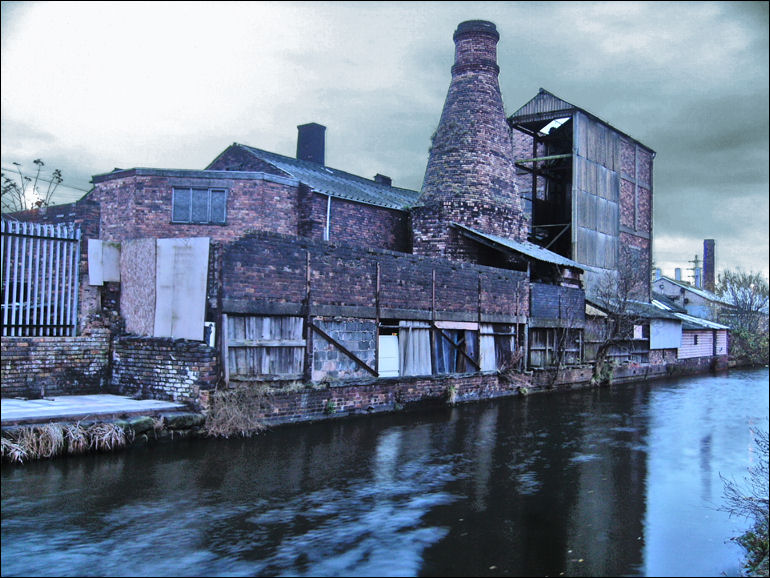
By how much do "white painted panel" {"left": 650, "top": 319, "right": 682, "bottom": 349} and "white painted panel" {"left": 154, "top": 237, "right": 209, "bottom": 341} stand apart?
22.2 metres

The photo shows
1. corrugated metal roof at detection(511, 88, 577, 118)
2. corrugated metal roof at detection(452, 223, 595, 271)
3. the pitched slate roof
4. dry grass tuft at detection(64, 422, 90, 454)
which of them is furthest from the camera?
corrugated metal roof at detection(511, 88, 577, 118)

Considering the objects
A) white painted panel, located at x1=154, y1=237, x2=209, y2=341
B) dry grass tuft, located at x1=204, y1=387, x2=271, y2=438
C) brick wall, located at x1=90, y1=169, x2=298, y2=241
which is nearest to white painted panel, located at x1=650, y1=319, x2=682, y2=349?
brick wall, located at x1=90, y1=169, x2=298, y2=241

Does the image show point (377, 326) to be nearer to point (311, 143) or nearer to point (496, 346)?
point (496, 346)

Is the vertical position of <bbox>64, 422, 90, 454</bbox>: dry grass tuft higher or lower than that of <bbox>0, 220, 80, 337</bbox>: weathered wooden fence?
lower

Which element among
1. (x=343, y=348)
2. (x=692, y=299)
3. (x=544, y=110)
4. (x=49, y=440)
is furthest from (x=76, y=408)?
(x=692, y=299)

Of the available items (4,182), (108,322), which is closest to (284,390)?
(108,322)

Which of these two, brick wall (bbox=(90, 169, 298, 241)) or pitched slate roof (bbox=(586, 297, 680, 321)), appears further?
pitched slate roof (bbox=(586, 297, 680, 321))

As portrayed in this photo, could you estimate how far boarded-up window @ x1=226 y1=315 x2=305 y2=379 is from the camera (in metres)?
11.3

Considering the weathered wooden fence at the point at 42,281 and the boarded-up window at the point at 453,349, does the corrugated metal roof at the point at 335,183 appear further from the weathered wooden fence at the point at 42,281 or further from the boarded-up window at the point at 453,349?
the weathered wooden fence at the point at 42,281

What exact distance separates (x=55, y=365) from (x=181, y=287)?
2.50 meters

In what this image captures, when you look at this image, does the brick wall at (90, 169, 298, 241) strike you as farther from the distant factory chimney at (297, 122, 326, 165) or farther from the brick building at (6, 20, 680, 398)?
the distant factory chimney at (297, 122, 326, 165)

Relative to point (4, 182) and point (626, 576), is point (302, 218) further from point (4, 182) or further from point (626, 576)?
point (4, 182)

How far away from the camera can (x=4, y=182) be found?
103ft

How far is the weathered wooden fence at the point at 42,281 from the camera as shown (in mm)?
10602
